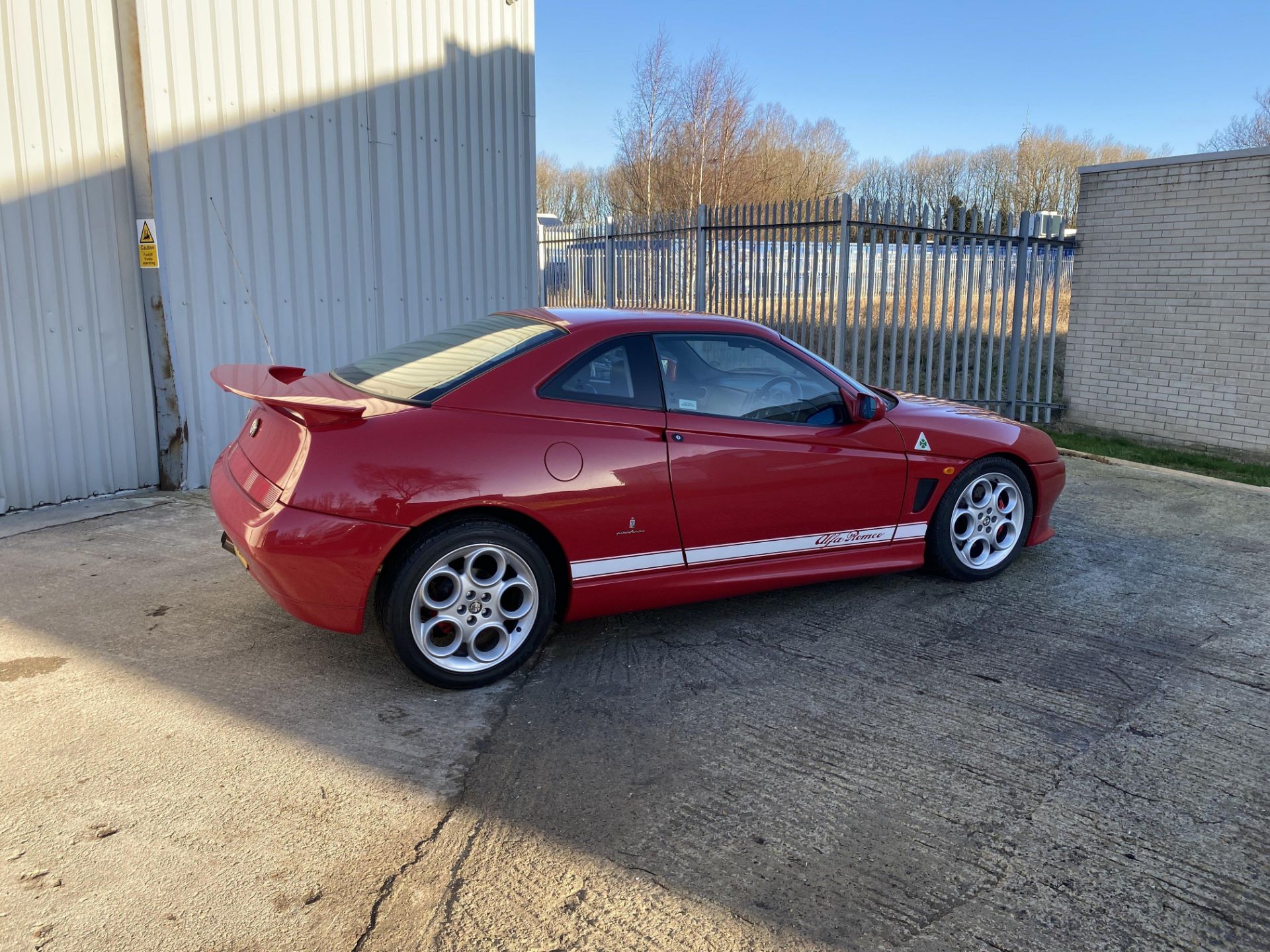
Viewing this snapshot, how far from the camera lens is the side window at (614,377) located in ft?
13.0

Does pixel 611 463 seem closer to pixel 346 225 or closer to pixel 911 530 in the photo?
pixel 911 530

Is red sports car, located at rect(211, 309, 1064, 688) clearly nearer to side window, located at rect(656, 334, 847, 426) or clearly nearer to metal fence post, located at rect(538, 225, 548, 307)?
side window, located at rect(656, 334, 847, 426)

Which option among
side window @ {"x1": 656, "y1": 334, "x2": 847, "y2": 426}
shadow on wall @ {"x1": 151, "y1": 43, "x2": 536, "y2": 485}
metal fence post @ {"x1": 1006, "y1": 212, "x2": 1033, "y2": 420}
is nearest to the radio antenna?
shadow on wall @ {"x1": 151, "y1": 43, "x2": 536, "y2": 485}

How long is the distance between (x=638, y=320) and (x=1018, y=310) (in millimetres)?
8032

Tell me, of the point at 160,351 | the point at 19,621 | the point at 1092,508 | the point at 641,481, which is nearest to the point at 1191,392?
the point at 1092,508

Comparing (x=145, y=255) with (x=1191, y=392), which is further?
(x=1191, y=392)

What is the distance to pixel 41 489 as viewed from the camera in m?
6.40

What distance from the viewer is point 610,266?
1464 cm

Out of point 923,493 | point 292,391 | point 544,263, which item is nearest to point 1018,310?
point 923,493

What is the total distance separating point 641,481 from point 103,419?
470 cm

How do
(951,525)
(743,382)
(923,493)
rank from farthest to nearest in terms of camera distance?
1. (951,525)
2. (923,493)
3. (743,382)

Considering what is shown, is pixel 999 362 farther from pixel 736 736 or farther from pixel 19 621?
pixel 19 621

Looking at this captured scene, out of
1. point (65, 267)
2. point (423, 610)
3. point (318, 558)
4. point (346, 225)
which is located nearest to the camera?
point (318, 558)

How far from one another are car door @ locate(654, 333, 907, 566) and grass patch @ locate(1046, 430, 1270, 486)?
5761mm
